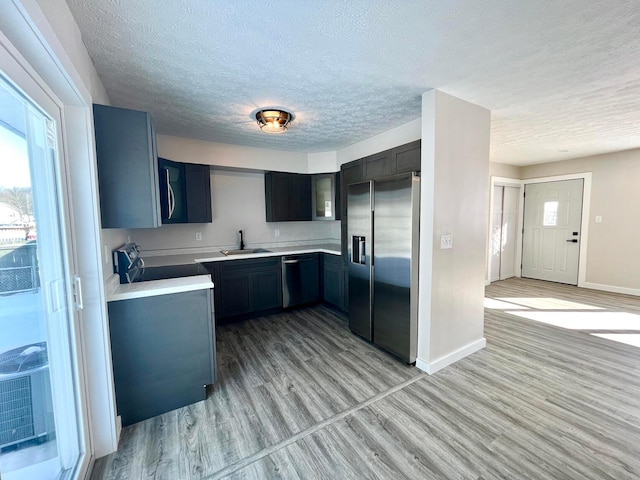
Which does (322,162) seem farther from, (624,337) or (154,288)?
(624,337)

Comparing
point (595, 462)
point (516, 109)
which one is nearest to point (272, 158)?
point (516, 109)

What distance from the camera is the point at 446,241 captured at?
2.41 metres

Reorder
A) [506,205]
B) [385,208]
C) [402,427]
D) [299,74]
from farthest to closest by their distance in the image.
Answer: [506,205] < [385,208] < [299,74] < [402,427]

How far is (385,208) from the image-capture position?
2.57 metres

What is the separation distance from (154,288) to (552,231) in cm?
689

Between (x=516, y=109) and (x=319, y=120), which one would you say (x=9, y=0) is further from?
(x=516, y=109)

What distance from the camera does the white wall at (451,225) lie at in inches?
90.0

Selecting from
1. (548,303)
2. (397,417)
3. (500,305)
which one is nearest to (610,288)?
(548,303)

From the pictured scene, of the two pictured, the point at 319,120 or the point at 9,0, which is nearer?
the point at 9,0

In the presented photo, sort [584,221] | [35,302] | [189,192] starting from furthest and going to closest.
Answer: [584,221], [189,192], [35,302]

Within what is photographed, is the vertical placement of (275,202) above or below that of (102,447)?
above

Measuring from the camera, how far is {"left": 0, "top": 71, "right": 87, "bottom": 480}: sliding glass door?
1011 mm

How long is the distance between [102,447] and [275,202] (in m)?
3.13

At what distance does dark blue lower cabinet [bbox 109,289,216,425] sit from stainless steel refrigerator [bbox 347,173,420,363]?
158cm
